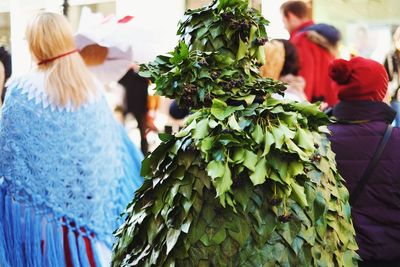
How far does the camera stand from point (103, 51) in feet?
Result: 12.5

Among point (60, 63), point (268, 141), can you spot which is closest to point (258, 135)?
point (268, 141)

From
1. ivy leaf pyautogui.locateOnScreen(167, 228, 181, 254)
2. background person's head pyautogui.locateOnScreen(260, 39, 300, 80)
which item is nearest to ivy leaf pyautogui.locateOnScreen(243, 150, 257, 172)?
ivy leaf pyautogui.locateOnScreen(167, 228, 181, 254)

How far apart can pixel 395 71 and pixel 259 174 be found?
2211 mm

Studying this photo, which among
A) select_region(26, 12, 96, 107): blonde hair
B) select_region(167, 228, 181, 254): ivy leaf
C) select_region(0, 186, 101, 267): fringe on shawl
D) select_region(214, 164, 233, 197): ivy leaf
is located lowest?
select_region(0, 186, 101, 267): fringe on shawl

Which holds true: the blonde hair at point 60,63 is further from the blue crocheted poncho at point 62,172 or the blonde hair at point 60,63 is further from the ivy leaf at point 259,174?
the ivy leaf at point 259,174

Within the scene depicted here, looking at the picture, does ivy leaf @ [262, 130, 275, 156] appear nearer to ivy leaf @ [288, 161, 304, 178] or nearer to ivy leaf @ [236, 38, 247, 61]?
ivy leaf @ [288, 161, 304, 178]

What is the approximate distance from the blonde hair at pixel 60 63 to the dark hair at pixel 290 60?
103cm

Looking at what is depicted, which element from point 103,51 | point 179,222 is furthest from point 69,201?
point 179,222

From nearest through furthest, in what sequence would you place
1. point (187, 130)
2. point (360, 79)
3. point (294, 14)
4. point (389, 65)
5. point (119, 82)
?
point (187, 130) → point (360, 79) → point (389, 65) → point (294, 14) → point (119, 82)

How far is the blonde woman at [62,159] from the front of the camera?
375cm

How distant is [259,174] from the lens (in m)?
1.57

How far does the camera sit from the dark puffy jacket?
2.80 m

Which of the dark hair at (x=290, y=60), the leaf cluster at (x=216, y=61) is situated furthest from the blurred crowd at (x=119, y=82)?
the leaf cluster at (x=216, y=61)

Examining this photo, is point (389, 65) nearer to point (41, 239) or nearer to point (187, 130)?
point (41, 239)
